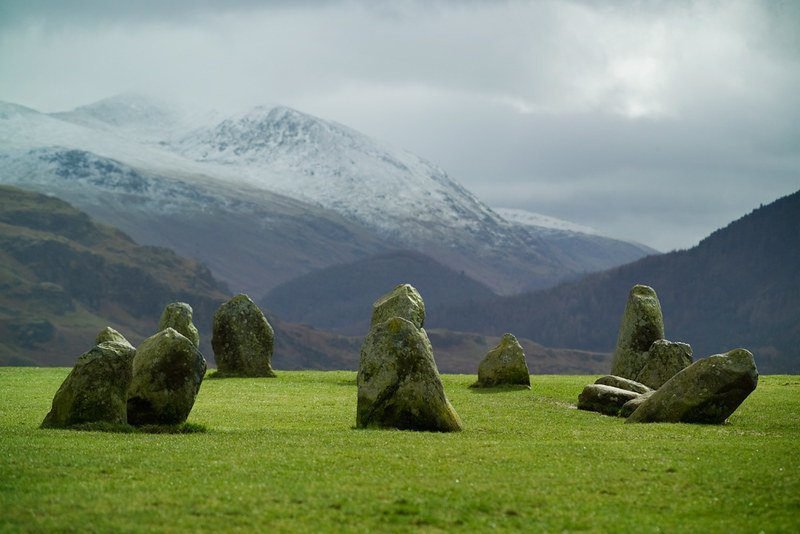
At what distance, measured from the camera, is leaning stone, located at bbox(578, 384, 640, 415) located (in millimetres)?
39531

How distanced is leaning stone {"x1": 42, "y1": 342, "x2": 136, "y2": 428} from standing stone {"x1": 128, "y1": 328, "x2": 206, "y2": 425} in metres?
1.15

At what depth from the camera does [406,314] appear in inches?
2140

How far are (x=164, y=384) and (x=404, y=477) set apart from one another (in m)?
12.1

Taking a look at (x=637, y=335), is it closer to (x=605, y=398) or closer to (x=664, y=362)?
(x=664, y=362)

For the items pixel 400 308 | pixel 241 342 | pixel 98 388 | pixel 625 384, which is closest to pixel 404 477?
pixel 98 388

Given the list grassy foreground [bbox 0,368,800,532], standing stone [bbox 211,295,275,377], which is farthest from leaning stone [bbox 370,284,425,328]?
grassy foreground [bbox 0,368,800,532]

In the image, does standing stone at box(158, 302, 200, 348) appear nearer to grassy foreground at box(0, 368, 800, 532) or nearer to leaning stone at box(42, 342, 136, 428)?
grassy foreground at box(0, 368, 800, 532)

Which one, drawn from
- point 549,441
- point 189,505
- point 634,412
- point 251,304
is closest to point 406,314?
point 251,304

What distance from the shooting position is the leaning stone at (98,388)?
30.3 metres

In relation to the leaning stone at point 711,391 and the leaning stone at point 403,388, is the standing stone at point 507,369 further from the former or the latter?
the leaning stone at point 403,388

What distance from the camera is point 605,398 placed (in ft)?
131

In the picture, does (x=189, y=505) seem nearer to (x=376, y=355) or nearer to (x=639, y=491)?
(x=639, y=491)

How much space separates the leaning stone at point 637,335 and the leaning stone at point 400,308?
10594 millimetres

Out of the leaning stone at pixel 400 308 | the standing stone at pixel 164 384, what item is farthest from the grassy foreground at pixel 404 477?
the leaning stone at pixel 400 308
